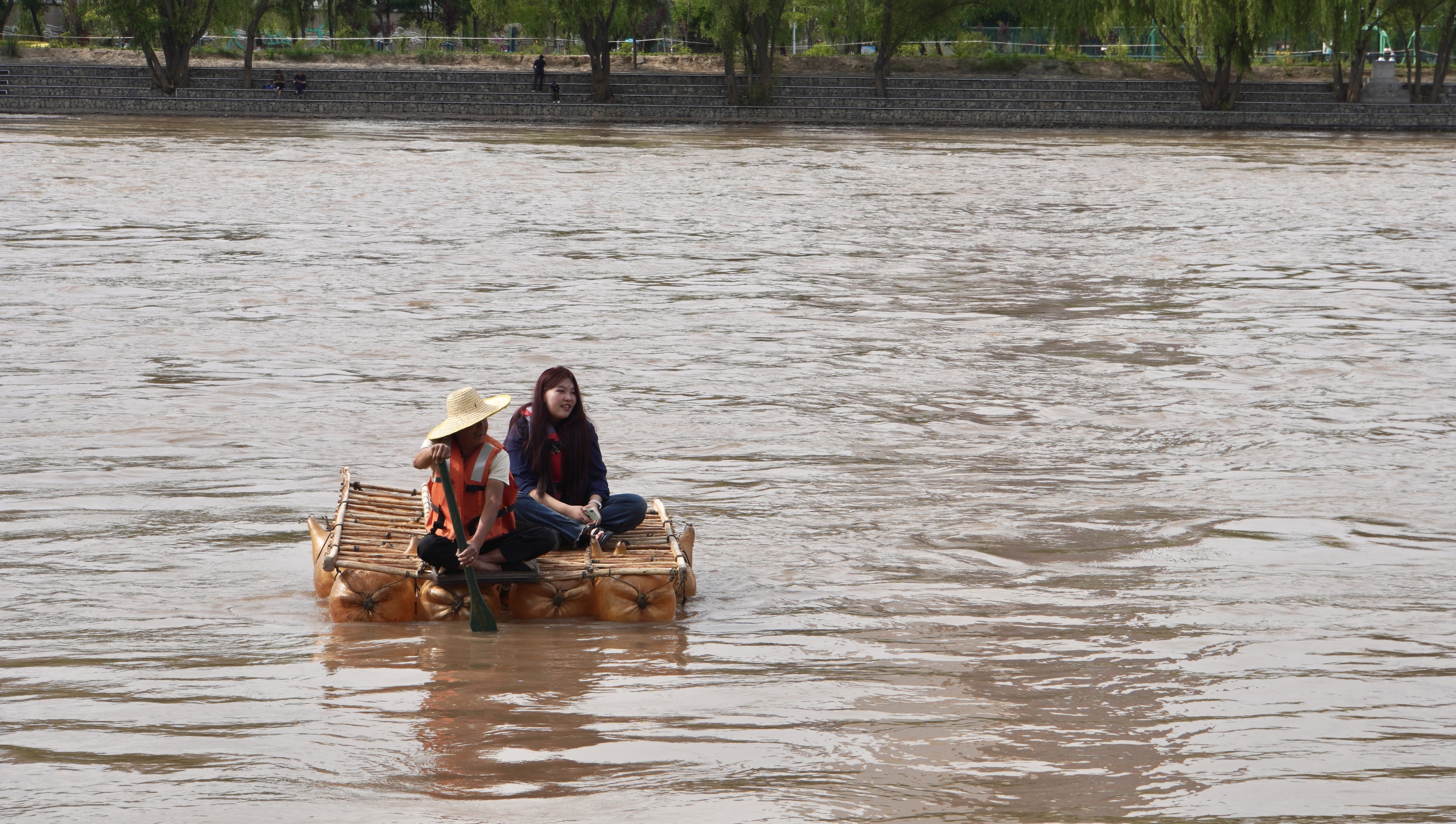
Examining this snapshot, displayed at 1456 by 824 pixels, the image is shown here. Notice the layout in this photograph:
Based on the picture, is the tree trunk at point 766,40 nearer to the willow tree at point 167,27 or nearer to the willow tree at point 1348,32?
the willow tree at point 1348,32

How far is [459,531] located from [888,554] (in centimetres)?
197

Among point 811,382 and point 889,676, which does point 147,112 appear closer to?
point 811,382

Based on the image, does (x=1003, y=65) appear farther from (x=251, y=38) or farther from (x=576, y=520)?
(x=576, y=520)

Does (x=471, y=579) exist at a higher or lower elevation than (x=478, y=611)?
higher

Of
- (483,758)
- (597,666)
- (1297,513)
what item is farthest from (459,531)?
(1297,513)

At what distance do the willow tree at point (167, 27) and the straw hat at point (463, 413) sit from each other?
38.7 m

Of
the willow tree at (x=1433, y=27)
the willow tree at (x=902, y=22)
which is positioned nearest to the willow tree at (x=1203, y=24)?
the willow tree at (x=1433, y=27)

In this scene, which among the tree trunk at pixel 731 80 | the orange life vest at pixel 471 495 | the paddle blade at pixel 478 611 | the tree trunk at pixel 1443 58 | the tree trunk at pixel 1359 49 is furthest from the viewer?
the tree trunk at pixel 731 80

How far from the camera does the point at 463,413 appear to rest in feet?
17.6

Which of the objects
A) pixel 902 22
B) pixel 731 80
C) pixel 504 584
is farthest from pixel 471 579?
pixel 902 22

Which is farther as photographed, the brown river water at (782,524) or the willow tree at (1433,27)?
the willow tree at (1433,27)

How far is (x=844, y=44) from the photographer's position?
160 ft

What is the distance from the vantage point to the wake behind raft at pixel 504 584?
17.6 feet

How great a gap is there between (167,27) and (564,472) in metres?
39.0
